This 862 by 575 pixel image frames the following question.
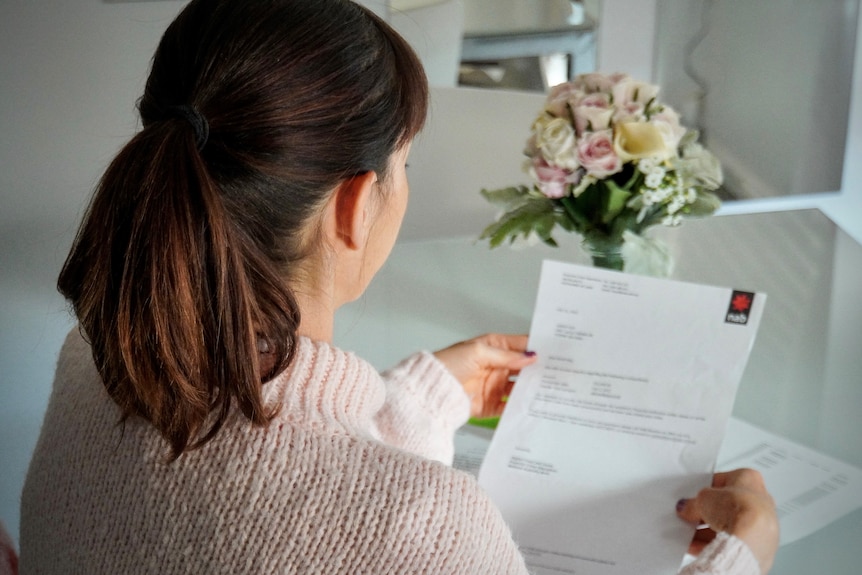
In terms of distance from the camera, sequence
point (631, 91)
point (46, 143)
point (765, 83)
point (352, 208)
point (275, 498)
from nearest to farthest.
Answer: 1. point (275, 498)
2. point (352, 208)
3. point (631, 91)
4. point (46, 143)
5. point (765, 83)

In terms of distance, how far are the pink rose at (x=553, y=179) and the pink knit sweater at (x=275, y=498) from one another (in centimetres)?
45

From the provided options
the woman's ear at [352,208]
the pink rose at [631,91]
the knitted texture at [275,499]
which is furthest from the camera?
the pink rose at [631,91]

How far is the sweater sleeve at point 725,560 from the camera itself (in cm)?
70

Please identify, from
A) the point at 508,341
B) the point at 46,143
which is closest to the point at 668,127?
the point at 508,341

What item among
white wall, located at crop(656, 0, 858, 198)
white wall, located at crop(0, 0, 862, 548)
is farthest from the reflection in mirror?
white wall, located at crop(0, 0, 862, 548)

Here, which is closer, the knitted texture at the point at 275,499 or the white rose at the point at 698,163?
the knitted texture at the point at 275,499

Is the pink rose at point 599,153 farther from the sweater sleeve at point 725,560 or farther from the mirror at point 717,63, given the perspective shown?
the mirror at point 717,63

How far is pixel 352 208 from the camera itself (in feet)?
2.27

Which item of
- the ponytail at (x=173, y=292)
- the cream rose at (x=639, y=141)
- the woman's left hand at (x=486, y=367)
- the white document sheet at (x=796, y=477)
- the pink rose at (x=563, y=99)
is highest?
the pink rose at (x=563, y=99)

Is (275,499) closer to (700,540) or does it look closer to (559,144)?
(700,540)

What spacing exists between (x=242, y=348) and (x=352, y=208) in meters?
0.17

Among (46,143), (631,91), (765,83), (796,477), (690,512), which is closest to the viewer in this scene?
(690,512)

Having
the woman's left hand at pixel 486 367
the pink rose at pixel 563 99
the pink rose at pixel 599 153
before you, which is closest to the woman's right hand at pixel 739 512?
the woman's left hand at pixel 486 367

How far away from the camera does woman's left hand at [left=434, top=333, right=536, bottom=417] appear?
3.29 ft
